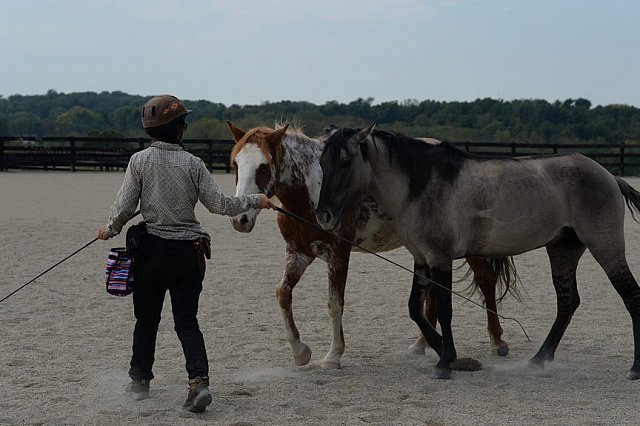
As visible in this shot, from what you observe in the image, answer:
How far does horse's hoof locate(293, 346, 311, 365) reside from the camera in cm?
583

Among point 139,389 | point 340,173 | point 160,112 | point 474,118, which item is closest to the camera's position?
point 160,112

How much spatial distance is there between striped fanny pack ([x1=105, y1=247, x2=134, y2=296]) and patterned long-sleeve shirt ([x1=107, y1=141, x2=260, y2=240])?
0.55ft

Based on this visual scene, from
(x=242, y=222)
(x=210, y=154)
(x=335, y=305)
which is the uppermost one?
(x=242, y=222)

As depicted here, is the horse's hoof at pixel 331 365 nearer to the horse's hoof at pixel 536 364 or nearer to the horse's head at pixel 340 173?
the horse's head at pixel 340 173

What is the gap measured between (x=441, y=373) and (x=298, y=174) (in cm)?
169

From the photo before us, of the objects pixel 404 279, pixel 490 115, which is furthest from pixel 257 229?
pixel 490 115

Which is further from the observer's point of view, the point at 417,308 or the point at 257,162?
the point at 417,308

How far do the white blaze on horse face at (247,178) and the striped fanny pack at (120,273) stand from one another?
0.79m

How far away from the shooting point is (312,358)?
243 inches

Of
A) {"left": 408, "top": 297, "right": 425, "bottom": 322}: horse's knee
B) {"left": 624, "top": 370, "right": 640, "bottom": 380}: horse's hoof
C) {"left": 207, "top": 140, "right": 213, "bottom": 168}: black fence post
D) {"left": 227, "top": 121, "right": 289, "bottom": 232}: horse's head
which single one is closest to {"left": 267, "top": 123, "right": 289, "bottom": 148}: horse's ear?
{"left": 227, "top": 121, "right": 289, "bottom": 232}: horse's head

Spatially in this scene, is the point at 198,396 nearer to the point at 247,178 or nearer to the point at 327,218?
the point at 327,218

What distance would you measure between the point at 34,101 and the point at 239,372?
9597cm

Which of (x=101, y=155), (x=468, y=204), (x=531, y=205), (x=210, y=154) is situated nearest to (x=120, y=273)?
(x=468, y=204)

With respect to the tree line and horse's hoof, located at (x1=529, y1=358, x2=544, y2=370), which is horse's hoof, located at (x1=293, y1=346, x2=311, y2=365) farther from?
the tree line
